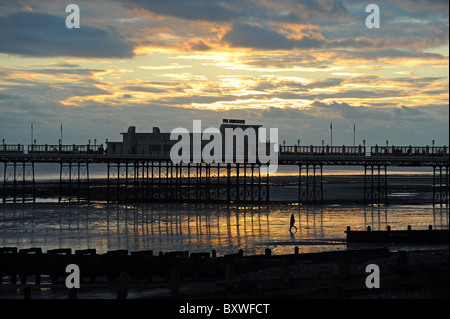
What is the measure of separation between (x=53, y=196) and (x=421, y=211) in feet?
162

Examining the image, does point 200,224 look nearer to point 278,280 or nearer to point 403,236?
point 403,236

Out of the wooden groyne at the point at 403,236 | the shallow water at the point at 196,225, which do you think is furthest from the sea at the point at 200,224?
the wooden groyne at the point at 403,236

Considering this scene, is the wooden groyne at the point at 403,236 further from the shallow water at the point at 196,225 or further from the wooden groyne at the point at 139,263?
the wooden groyne at the point at 139,263

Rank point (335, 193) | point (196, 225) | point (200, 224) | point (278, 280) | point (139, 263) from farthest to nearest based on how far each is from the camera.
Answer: point (335, 193) → point (200, 224) → point (196, 225) → point (139, 263) → point (278, 280)

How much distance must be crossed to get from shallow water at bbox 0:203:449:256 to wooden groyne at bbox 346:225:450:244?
138cm

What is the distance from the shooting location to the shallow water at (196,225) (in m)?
38.5

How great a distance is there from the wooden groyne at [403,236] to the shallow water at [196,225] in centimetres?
138

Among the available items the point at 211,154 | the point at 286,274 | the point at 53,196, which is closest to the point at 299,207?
the point at 211,154

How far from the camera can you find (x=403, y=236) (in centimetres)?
3597

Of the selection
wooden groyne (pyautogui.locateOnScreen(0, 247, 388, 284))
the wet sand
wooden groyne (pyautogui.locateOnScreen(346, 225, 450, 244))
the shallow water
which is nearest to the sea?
the shallow water

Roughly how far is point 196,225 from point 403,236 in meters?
17.4

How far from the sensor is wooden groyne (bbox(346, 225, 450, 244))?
117 ft

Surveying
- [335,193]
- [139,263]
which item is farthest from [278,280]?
[335,193]

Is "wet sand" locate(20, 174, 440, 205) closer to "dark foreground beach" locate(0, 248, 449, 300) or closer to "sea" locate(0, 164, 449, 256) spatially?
"sea" locate(0, 164, 449, 256)
